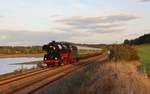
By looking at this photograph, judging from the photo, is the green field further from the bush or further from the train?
the train

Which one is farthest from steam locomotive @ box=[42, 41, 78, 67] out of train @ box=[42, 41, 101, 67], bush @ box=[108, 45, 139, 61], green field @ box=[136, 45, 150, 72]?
green field @ box=[136, 45, 150, 72]

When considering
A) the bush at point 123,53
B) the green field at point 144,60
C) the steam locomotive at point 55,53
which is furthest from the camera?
the steam locomotive at point 55,53

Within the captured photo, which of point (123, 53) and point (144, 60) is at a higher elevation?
point (123, 53)

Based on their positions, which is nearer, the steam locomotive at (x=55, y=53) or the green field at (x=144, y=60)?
the green field at (x=144, y=60)

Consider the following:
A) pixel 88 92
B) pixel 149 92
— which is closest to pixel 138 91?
pixel 149 92

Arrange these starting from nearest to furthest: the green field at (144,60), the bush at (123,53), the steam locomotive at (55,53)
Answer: the green field at (144,60) < the bush at (123,53) < the steam locomotive at (55,53)

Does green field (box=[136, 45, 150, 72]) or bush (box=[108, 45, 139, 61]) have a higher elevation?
bush (box=[108, 45, 139, 61])

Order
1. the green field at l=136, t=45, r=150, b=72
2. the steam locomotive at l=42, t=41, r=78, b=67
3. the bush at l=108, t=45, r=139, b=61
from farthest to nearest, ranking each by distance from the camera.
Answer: the steam locomotive at l=42, t=41, r=78, b=67 → the bush at l=108, t=45, r=139, b=61 → the green field at l=136, t=45, r=150, b=72

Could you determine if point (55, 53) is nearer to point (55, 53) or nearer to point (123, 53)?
point (55, 53)

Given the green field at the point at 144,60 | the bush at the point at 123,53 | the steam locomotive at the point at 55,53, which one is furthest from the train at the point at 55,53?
the green field at the point at 144,60

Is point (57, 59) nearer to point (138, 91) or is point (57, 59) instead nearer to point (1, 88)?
point (1, 88)

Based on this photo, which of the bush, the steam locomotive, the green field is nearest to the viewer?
the green field

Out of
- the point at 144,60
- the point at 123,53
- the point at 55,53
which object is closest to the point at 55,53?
the point at 55,53

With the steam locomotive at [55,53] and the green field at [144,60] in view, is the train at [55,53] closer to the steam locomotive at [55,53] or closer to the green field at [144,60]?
the steam locomotive at [55,53]
